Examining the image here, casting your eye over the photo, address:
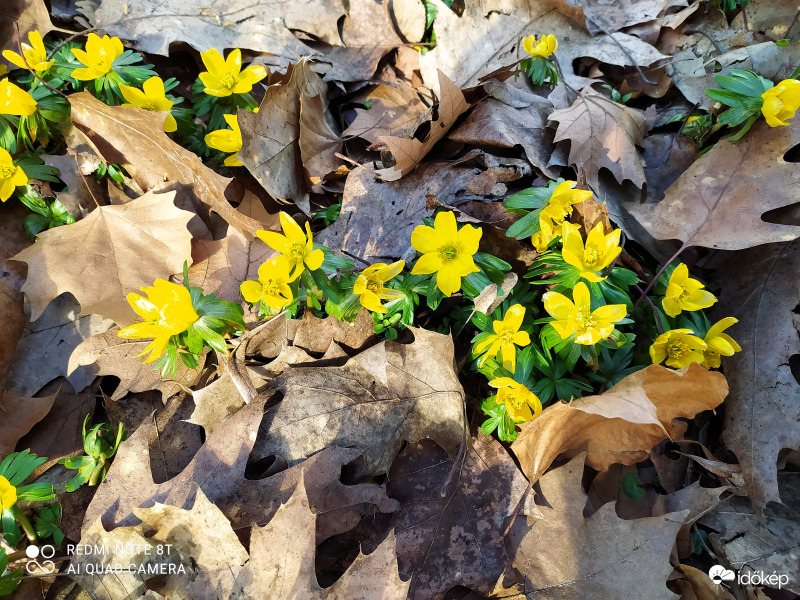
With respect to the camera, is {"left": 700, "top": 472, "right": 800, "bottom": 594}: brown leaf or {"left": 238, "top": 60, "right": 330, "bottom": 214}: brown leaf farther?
{"left": 238, "top": 60, "right": 330, "bottom": 214}: brown leaf

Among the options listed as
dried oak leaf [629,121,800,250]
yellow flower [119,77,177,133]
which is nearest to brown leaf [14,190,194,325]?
yellow flower [119,77,177,133]

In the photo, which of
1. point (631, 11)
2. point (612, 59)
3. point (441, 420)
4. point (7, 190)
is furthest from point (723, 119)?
point (7, 190)

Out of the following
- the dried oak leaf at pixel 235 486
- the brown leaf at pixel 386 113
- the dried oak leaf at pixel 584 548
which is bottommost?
the dried oak leaf at pixel 584 548

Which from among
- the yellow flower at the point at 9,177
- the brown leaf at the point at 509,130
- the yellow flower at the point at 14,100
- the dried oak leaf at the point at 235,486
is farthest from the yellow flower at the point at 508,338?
the yellow flower at the point at 14,100

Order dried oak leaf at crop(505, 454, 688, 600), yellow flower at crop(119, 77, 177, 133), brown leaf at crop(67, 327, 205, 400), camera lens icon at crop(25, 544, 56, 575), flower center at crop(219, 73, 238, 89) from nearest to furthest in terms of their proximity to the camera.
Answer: dried oak leaf at crop(505, 454, 688, 600) → camera lens icon at crop(25, 544, 56, 575) → brown leaf at crop(67, 327, 205, 400) → yellow flower at crop(119, 77, 177, 133) → flower center at crop(219, 73, 238, 89)

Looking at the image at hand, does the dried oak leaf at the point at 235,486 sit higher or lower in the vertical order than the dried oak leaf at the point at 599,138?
lower

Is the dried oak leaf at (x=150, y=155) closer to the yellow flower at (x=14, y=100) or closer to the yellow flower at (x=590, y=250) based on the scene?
the yellow flower at (x=14, y=100)

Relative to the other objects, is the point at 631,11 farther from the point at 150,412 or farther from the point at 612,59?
the point at 150,412

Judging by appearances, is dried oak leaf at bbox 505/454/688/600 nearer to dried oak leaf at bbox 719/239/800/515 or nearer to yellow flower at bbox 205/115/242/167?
dried oak leaf at bbox 719/239/800/515
